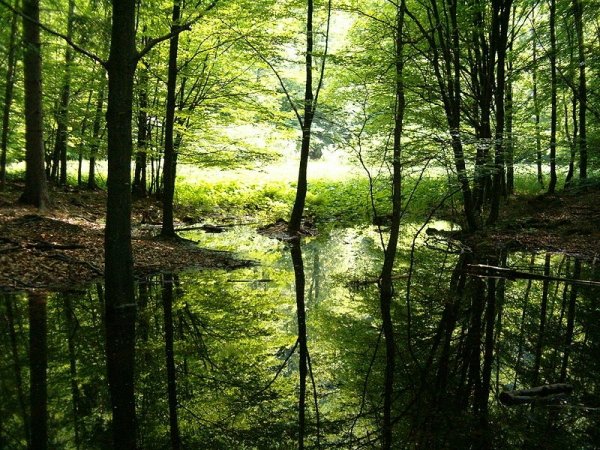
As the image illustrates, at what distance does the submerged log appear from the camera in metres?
3.90

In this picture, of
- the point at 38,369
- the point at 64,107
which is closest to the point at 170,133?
the point at 64,107

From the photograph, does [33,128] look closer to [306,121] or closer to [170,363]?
[306,121]

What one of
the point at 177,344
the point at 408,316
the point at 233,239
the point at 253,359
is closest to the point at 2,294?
the point at 177,344

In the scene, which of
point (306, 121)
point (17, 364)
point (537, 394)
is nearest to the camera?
point (537, 394)

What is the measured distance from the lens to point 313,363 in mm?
4777

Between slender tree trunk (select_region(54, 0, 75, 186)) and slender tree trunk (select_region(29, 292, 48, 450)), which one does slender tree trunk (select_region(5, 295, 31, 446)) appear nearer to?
slender tree trunk (select_region(29, 292, 48, 450))

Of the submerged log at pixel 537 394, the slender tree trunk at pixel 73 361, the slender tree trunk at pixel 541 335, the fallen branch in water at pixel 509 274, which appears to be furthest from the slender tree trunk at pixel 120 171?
the fallen branch in water at pixel 509 274

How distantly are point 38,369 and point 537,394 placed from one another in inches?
174

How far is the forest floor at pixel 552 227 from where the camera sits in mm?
11422

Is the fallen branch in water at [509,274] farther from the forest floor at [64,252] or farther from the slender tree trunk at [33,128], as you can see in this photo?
the slender tree trunk at [33,128]

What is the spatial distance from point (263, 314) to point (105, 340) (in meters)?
2.16

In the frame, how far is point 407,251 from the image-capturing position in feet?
39.8

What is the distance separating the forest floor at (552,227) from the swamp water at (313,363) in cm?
374

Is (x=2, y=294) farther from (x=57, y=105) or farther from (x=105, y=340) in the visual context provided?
(x=57, y=105)
